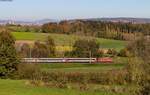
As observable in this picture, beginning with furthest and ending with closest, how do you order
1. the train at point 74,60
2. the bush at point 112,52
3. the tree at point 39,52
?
1. the bush at point 112,52
2. the tree at point 39,52
3. the train at point 74,60

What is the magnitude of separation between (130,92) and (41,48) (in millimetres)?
49491

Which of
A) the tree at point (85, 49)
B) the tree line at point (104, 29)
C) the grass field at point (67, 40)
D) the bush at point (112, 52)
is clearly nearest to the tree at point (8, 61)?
the tree at point (85, 49)

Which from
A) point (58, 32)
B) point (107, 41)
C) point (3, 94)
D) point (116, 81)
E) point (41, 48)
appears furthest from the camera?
point (58, 32)

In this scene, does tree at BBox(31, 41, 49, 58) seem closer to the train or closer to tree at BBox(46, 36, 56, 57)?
tree at BBox(46, 36, 56, 57)

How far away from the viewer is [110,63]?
49.5 metres

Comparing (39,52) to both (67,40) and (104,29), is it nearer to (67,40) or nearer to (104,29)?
(67,40)

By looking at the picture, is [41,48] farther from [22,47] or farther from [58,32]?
[58,32]

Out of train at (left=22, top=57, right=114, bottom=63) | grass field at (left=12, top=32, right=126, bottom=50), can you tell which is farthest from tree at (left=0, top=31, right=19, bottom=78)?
grass field at (left=12, top=32, right=126, bottom=50)

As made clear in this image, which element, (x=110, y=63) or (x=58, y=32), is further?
(x=58, y=32)

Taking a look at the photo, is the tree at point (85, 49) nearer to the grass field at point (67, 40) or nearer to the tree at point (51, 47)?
the tree at point (51, 47)

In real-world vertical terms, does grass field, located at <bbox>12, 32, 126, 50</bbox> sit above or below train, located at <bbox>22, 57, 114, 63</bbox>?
above

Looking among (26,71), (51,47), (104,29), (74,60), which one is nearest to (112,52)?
(74,60)

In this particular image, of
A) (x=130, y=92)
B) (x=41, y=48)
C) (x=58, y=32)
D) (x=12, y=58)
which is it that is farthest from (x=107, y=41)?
(x=130, y=92)

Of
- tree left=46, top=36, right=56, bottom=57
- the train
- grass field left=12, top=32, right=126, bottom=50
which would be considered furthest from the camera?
grass field left=12, top=32, right=126, bottom=50
